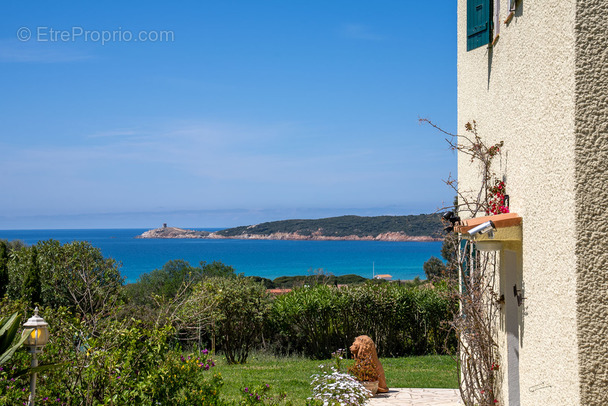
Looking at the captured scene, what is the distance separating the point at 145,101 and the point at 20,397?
16.3 m

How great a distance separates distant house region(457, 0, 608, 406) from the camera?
121 inches

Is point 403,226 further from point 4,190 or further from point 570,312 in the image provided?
point 570,312

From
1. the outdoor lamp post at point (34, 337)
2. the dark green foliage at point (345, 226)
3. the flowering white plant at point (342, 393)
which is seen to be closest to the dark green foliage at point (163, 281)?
the flowering white plant at point (342, 393)

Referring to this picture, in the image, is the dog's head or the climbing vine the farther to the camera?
the dog's head

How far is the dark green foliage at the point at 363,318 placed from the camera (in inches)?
634

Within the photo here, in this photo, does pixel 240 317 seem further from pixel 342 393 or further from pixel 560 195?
pixel 560 195

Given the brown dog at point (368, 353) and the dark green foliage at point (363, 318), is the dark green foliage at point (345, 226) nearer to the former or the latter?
the dark green foliage at point (363, 318)

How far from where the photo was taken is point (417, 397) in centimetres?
985

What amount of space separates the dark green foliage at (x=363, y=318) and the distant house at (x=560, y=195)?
1136 centimetres

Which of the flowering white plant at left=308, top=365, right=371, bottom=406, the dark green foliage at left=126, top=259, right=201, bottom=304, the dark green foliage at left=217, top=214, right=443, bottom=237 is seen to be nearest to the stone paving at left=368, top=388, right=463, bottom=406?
the flowering white plant at left=308, top=365, right=371, bottom=406

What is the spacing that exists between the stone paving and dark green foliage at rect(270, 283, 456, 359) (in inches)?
217

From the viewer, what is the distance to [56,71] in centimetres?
1426

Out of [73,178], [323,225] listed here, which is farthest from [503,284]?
[323,225]

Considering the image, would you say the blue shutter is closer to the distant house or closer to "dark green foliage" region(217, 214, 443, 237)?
the distant house
